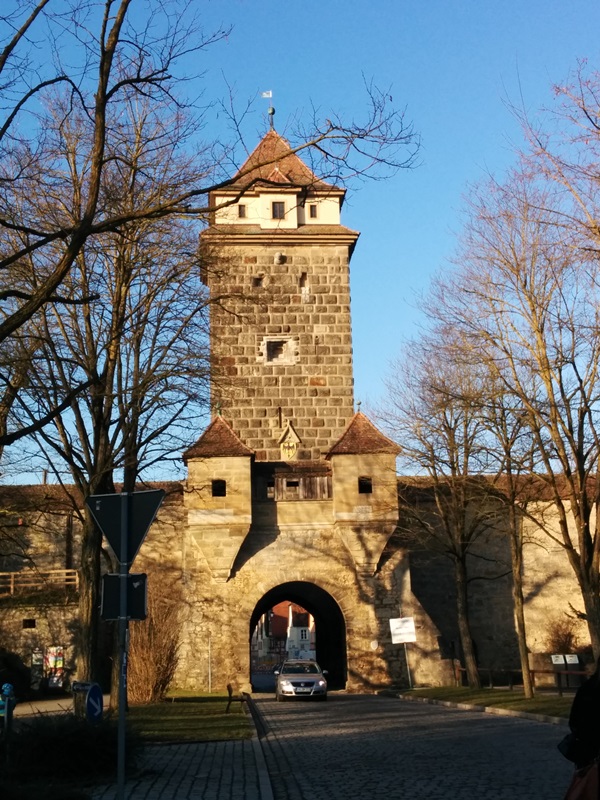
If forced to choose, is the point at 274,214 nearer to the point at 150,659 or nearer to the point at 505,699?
the point at 150,659

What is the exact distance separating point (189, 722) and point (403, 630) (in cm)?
1163

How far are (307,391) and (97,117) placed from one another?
2360 centimetres

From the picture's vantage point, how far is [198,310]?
58.4ft

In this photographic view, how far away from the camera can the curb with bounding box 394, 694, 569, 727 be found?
1622 cm

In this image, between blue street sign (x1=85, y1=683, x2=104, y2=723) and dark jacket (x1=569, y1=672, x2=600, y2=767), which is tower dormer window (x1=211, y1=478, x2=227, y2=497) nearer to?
blue street sign (x1=85, y1=683, x2=104, y2=723)

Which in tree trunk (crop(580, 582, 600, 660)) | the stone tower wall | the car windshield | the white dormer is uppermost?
the white dormer

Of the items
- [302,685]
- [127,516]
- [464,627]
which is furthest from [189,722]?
[464,627]

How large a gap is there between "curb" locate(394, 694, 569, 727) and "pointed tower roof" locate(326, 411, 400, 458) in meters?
7.17

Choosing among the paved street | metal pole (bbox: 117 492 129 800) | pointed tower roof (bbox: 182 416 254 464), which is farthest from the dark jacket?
pointed tower roof (bbox: 182 416 254 464)

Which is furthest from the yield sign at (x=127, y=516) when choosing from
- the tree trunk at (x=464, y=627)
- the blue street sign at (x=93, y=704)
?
the tree trunk at (x=464, y=627)

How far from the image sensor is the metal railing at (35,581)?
31.2 meters

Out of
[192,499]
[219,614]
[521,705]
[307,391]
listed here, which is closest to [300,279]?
[307,391]

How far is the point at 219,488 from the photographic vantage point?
29.5 m

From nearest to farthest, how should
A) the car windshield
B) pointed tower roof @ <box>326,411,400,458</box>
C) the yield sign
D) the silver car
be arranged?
the yield sign → the silver car → the car windshield → pointed tower roof @ <box>326,411,400,458</box>
